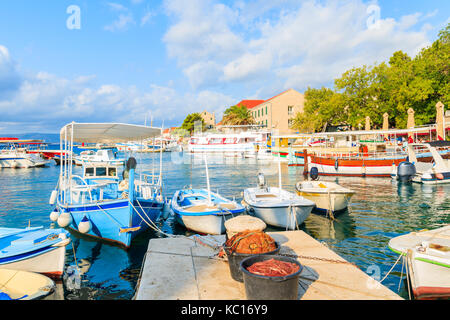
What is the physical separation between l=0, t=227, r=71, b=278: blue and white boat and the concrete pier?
2.87 meters

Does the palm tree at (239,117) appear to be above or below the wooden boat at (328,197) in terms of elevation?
above

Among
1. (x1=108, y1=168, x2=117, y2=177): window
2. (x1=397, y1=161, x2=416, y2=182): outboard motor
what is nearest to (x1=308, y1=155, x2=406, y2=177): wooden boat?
(x1=397, y1=161, x2=416, y2=182): outboard motor

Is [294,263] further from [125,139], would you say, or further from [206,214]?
[125,139]

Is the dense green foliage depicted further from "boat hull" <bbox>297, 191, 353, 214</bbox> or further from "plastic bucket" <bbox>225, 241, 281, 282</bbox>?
"plastic bucket" <bbox>225, 241, 281, 282</bbox>

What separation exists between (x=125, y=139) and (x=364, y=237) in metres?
12.3

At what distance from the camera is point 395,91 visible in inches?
1743

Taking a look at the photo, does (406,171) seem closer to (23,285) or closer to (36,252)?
(36,252)

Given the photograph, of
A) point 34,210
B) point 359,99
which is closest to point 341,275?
point 34,210

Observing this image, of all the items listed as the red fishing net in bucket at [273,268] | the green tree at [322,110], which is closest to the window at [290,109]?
the green tree at [322,110]

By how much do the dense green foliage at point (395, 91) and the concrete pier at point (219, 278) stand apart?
145 ft

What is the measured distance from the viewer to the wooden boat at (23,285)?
6.41 meters

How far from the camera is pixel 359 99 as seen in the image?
48500 millimetres

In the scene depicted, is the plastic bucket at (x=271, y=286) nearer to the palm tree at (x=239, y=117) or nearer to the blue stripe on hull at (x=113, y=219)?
the blue stripe on hull at (x=113, y=219)

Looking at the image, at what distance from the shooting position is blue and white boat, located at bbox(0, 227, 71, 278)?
24.0 feet
